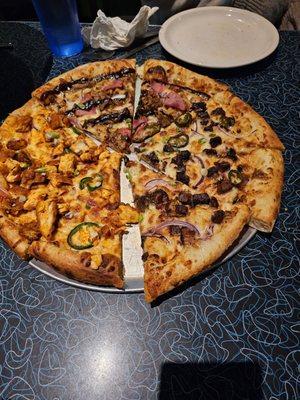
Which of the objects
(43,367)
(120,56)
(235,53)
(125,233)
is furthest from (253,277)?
(120,56)

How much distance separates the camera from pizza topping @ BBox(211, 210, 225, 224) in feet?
9.13

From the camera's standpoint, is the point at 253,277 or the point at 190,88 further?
the point at 190,88

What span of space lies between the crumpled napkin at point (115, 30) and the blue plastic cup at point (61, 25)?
207mm

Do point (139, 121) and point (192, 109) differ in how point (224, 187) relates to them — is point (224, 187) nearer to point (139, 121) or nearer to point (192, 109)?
point (192, 109)

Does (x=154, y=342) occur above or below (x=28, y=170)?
below

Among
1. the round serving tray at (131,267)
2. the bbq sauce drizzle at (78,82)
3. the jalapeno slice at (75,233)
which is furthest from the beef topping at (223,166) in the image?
the bbq sauce drizzle at (78,82)

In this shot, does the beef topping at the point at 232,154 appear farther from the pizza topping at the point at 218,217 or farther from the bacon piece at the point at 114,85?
the bacon piece at the point at 114,85

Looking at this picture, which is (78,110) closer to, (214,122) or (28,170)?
(28,170)

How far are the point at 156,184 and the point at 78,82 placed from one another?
5.40 ft

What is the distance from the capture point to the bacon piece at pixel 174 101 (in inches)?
149

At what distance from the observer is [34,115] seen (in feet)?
12.1

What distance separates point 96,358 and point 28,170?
172 cm

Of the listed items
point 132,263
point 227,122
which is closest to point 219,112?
point 227,122

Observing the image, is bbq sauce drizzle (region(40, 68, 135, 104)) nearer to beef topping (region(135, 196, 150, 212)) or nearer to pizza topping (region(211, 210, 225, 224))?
beef topping (region(135, 196, 150, 212))
